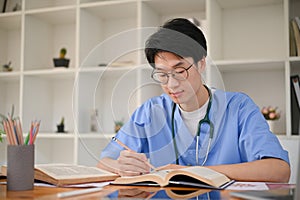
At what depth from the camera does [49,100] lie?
10.7 feet

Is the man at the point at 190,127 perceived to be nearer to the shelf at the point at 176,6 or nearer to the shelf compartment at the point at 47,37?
the shelf at the point at 176,6

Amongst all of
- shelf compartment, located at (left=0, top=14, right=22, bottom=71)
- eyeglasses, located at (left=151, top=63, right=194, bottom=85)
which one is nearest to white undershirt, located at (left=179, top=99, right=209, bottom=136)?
eyeglasses, located at (left=151, top=63, right=194, bottom=85)

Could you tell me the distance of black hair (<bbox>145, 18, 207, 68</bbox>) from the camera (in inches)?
50.9

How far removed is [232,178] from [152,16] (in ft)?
5.92

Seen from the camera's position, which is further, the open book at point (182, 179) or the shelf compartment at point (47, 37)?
the shelf compartment at point (47, 37)

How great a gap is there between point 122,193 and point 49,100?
94.5 inches

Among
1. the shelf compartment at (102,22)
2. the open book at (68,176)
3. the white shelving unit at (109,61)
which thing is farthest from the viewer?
the shelf compartment at (102,22)

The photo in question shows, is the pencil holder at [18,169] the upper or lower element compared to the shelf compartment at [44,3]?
lower

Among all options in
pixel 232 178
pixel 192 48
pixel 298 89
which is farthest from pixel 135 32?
pixel 298 89

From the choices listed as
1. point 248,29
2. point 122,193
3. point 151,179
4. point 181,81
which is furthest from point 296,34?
point 122,193

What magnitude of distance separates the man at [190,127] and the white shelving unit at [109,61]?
0.29 metres

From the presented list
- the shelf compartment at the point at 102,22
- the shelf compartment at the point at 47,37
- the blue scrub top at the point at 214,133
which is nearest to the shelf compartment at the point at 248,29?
the shelf compartment at the point at 102,22

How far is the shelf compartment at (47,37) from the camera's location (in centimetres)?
306

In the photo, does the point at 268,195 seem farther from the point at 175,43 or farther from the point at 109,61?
the point at 109,61
